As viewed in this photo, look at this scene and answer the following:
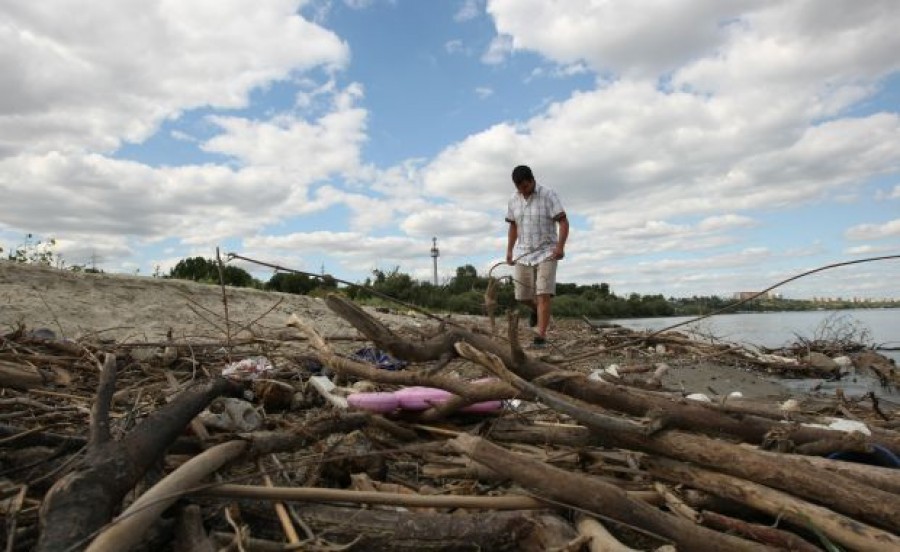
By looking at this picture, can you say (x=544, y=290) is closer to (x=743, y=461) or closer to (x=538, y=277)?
(x=538, y=277)

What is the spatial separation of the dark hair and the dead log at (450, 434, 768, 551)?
5.94 meters

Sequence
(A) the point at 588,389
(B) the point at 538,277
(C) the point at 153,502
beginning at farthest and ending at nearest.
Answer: (B) the point at 538,277
(A) the point at 588,389
(C) the point at 153,502

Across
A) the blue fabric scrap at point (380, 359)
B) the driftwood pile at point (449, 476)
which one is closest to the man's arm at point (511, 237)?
the blue fabric scrap at point (380, 359)

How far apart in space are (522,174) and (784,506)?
5.94m

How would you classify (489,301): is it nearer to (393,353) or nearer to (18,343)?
(393,353)

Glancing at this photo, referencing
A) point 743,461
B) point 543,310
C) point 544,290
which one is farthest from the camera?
point 544,290

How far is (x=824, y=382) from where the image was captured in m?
6.54

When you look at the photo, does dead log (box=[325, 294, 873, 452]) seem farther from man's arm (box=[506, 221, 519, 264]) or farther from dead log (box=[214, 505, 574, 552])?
man's arm (box=[506, 221, 519, 264])

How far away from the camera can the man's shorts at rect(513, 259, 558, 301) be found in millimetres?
7020

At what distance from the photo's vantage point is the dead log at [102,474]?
120cm

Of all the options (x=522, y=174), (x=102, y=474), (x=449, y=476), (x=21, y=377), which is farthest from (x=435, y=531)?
(x=522, y=174)

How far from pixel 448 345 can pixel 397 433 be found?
1.61ft

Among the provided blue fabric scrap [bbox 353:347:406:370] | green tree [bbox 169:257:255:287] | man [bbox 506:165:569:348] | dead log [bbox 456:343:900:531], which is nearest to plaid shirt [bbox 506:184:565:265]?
man [bbox 506:165:569:348]

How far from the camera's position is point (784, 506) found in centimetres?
154
